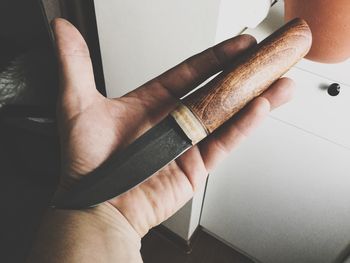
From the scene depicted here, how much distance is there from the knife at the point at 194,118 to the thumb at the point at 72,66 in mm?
139

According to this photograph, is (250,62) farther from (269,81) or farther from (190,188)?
(190,188)

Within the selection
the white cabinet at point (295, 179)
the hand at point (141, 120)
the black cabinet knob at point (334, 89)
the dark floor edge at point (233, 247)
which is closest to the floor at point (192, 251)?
the dark floor edge at point (233, 247)

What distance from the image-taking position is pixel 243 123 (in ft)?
1.52

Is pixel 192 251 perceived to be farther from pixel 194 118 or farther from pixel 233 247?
pixel 194 118

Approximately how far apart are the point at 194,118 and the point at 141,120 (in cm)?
17

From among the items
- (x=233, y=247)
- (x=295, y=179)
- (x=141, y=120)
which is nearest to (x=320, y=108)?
(x=295, y=179)

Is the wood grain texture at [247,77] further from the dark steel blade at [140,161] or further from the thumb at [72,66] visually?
the thumb at [72,66]

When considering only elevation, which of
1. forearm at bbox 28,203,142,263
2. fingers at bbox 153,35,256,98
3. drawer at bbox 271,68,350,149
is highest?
fingers at bbox 153,35,256,98

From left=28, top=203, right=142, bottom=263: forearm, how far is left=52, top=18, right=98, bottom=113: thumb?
0.56ft

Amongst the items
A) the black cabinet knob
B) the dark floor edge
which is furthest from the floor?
the black cabinet knob

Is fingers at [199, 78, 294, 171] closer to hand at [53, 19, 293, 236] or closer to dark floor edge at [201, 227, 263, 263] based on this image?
hand at [53, 19, 293, 236]

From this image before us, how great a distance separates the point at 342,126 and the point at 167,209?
1.17 ft

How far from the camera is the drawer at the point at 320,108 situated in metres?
0.58

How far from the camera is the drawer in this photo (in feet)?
1.91
